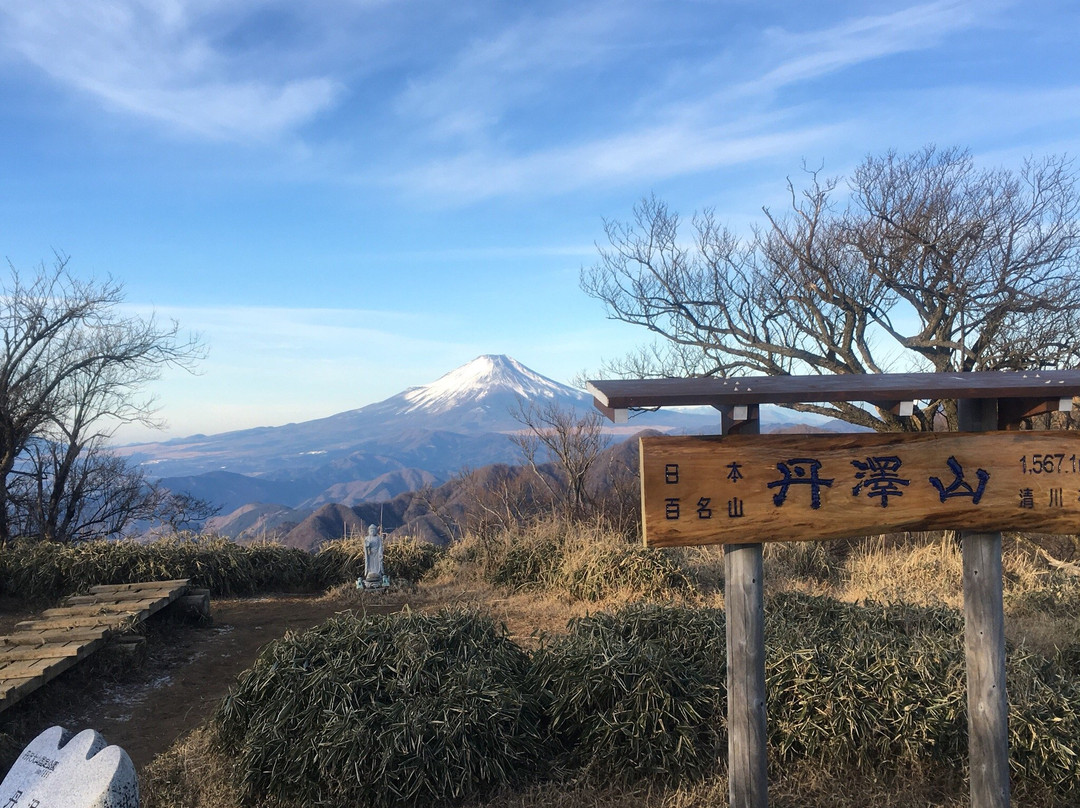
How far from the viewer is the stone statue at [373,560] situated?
28.8ft

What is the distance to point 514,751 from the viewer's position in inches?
140

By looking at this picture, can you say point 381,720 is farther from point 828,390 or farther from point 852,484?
point 828,390

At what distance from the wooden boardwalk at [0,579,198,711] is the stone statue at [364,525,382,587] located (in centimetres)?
199

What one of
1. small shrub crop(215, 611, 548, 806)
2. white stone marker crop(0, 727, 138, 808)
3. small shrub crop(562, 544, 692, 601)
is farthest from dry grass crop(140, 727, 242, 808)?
small shrub crop(562, 544, 692, 601)

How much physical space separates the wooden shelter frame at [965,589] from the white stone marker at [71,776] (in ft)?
7.34

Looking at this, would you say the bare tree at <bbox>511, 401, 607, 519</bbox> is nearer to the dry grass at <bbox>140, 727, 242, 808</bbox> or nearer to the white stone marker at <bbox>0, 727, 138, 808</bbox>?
the dry grass at <bbox>140, 727, 242, 808</bbox>

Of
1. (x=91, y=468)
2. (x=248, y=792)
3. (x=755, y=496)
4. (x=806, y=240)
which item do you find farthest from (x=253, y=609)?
(x=806, y=240)

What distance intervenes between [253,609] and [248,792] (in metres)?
4.98

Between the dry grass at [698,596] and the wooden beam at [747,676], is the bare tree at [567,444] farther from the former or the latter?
the wooden beam at [747,676]

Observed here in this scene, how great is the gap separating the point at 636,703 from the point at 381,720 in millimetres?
1236

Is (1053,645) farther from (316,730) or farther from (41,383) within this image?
(41,383)

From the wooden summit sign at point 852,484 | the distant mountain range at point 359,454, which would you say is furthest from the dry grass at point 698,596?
the distant mountain range at point 359,454

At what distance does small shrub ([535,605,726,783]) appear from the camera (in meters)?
3.58

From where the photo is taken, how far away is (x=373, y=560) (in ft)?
28.9
